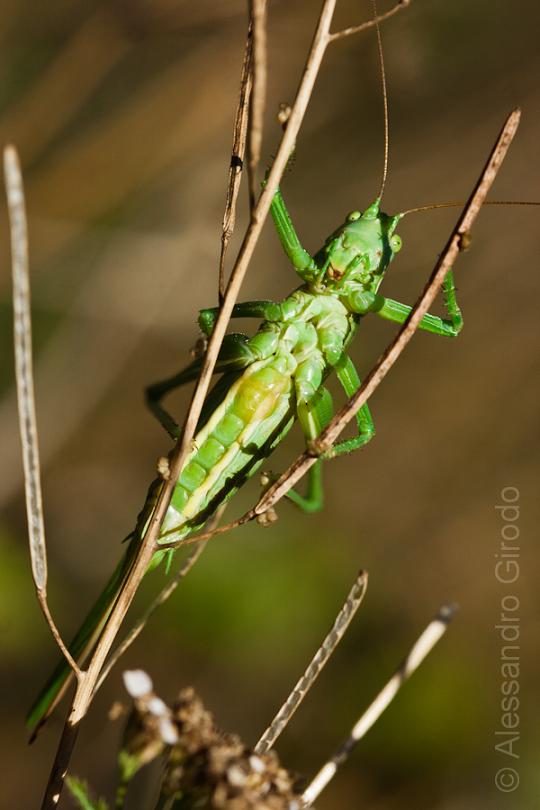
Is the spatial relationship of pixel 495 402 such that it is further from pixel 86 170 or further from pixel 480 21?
pixel 86 170

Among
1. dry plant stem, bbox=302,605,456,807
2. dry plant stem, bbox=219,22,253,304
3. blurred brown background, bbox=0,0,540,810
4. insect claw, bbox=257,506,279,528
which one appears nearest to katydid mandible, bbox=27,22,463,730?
insect claw, bbox=257,506,279,528

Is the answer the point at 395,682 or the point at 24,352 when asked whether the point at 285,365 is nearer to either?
the point at 395,682

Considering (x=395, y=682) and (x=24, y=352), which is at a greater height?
(x=24, y=352)

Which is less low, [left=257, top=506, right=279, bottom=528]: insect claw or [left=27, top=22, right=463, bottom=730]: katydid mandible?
[left=27, top=22, right=463, bottom=730]: katydid mandible

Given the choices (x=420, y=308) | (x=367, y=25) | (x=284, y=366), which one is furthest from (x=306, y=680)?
(x=367, y=25)

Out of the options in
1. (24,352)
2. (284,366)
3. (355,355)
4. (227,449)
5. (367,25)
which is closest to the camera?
(24,352)

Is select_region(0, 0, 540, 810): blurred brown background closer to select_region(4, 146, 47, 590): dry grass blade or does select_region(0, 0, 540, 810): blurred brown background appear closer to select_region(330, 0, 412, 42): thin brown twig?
select_region(330, 0, 412, 42): thin brown twig
